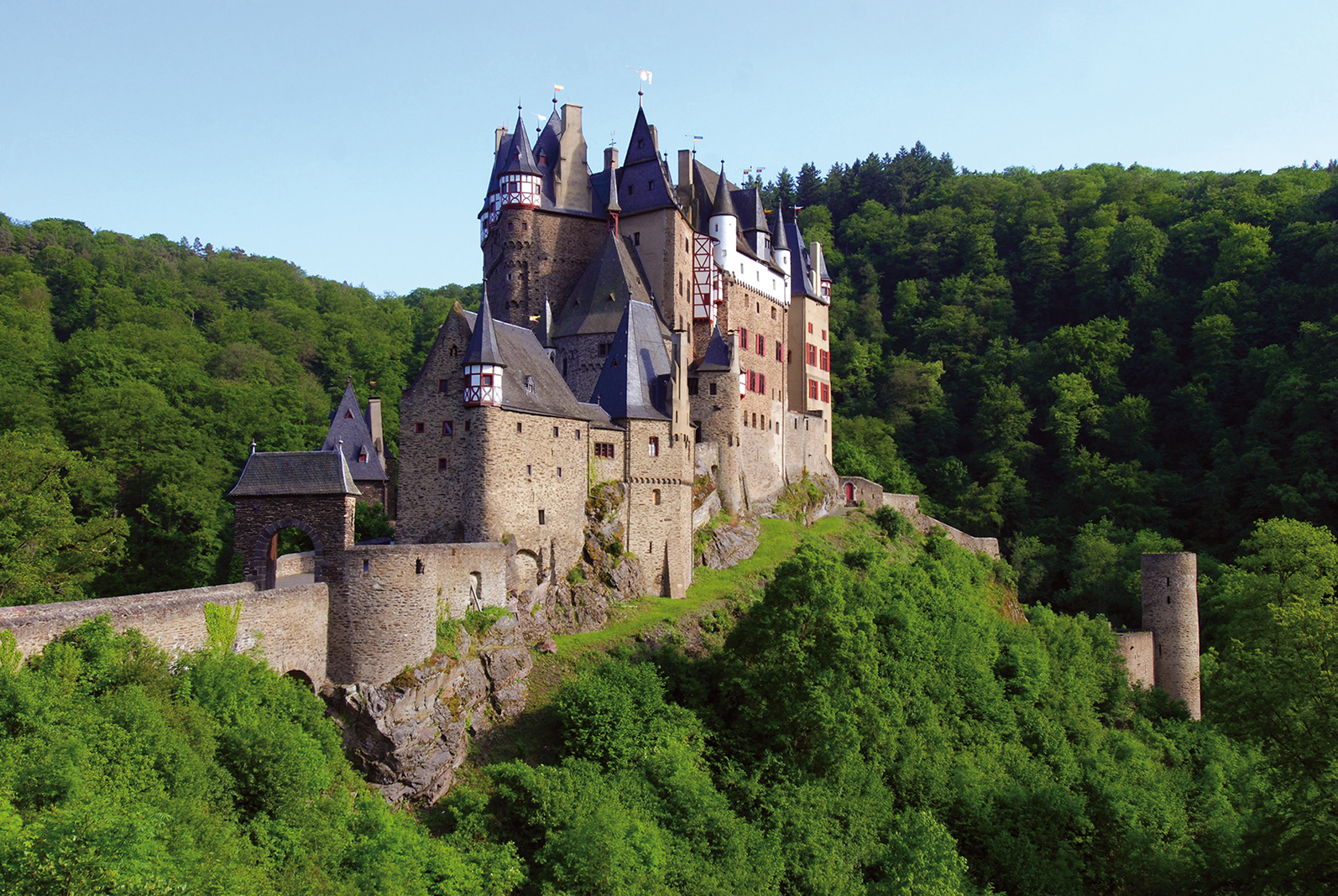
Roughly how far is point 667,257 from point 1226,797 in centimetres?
2847

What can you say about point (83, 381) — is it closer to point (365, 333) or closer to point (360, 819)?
point (365, 333)

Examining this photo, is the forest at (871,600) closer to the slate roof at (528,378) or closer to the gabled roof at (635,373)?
the gabled roof at (635,373)

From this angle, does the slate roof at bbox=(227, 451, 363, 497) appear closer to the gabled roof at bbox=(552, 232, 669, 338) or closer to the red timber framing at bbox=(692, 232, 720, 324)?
the gabled roof at bbox=(552, 232, 669, 338)

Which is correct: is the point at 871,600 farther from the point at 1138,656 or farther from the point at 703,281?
the point at 703,281

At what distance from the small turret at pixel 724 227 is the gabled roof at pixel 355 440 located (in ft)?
55.8

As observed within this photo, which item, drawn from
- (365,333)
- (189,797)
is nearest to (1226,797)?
(189,797)

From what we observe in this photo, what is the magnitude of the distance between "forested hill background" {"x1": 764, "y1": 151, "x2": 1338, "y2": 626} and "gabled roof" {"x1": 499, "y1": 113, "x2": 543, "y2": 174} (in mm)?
25378

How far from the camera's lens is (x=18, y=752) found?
59.5 feet

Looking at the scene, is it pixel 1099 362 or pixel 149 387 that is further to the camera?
pixel 1099 362

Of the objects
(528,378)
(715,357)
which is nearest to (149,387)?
(528,378)

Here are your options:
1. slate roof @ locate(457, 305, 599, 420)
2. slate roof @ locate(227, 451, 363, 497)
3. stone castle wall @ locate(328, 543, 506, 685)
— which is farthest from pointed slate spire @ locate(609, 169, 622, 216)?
stone castle wall @ locate(328, 543, 506, 685)

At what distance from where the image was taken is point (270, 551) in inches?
1104

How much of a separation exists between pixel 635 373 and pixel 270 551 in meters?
15.1

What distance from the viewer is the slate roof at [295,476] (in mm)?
27484
